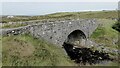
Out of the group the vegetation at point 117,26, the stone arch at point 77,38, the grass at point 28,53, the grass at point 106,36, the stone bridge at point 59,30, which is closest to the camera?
the grass at point 28,53

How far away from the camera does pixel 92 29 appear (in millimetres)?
66750

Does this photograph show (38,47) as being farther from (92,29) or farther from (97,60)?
(92,29)

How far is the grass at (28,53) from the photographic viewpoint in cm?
3797

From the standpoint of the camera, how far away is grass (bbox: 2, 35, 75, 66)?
38.0 m

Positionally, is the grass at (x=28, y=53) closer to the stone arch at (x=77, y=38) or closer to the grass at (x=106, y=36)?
the stone arch at (x=77, y=38)

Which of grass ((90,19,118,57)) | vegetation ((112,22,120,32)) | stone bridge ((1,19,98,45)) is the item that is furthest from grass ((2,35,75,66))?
vegetation ((112,22,120,32))

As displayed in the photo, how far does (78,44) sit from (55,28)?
13258mm

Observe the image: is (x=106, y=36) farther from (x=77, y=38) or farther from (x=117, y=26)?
(x=117, y=26)

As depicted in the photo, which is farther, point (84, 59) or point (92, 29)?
point (92, 29)

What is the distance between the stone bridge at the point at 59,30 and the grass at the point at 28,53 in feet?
3.46

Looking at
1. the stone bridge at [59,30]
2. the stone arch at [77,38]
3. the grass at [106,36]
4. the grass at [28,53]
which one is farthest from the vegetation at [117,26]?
the grass at [28,53]

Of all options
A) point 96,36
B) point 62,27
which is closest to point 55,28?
point 62,27

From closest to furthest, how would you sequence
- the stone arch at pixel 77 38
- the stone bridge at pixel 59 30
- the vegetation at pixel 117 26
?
the stone bridge at pixel 59 30 < the stone arch at pixel 77 38 < the vegetation at pixel 117 26

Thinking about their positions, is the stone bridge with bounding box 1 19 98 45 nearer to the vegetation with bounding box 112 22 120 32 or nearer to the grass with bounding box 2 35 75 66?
the grass with bounding box 2 35 75 66
